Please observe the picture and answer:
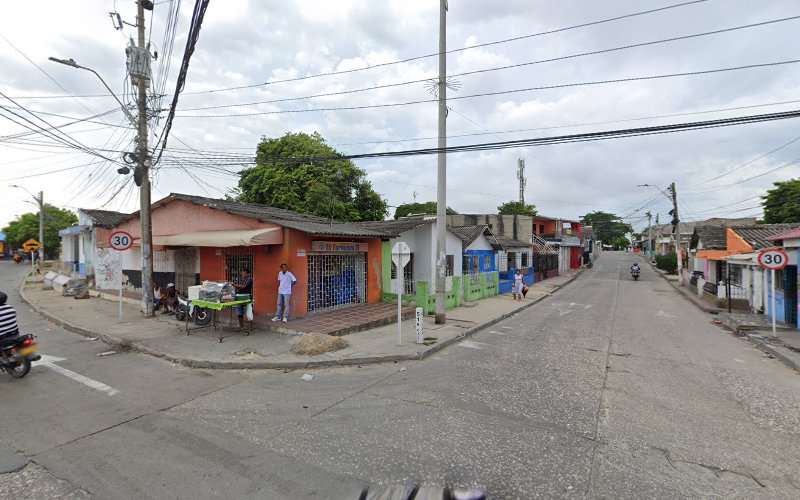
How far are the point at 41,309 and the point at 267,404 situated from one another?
13.6 meters

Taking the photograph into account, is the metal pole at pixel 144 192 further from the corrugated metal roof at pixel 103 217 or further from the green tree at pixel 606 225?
the green tree at pixel 606 225

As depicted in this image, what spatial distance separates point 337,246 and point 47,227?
5159 cm

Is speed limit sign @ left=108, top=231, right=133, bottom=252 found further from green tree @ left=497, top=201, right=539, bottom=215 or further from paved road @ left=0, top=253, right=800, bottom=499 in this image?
green tree @ left=497, top=201, right=539, bottom=215

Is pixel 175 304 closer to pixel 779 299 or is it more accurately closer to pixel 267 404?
pixel 267 404

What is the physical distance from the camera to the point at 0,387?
19.1 ft

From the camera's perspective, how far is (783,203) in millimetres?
29688

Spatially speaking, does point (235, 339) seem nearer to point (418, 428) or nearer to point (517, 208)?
point (418, 428)

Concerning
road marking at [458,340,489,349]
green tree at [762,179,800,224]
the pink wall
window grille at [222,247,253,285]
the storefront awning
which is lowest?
road marking at [458,340,489,349]

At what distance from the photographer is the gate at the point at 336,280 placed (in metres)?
11.6

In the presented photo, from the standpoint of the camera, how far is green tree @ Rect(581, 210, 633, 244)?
95.9 metres

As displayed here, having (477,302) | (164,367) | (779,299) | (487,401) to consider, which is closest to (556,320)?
(477,302)

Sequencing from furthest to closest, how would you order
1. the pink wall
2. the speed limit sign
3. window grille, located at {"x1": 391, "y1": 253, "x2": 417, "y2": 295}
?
window grille, located at {"x1": 391, "y1": 253, "x2": 417, "y2": 295} < the pink wall < the speed limit sign

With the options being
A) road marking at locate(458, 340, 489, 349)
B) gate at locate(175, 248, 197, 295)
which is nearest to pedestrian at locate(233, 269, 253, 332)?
gate at locate(175, 248, 197, 295)

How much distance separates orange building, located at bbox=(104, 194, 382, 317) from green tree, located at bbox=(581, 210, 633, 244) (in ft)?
305
